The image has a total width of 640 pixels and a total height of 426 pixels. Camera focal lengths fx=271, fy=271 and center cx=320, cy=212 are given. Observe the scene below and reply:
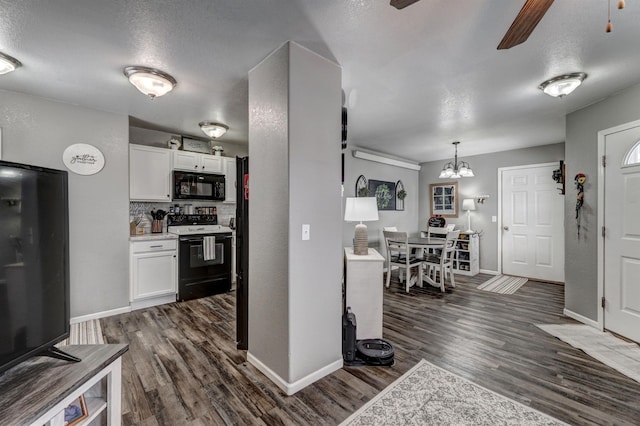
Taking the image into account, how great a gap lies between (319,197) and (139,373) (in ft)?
6.55

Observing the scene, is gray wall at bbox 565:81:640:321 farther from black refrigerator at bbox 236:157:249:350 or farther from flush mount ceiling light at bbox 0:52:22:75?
flush mount ceiling light at bbox 0:52:22:75

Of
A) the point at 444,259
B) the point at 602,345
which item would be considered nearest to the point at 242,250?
the point at 444,259

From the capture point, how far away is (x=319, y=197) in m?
2.11

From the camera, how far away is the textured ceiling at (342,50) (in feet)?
5.43

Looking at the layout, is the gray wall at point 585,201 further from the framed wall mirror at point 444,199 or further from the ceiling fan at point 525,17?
the framed wall mirror at point 444,199

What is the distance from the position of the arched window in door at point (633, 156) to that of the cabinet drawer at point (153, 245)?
210 inches

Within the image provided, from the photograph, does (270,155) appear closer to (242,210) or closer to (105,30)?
(242,210)

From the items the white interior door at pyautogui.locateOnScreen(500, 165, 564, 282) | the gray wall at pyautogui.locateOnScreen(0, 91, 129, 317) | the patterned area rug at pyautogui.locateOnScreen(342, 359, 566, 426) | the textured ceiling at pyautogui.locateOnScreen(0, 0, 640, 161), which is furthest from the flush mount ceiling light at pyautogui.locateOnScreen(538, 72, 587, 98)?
the gray wall at pyautogui.locateOnScreen(0, 91, 129, 317)

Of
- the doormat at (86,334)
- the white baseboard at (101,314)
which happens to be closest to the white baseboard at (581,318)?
the doormat at (86,334)

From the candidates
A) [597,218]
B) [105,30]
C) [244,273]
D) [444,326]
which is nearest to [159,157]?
[105,30]

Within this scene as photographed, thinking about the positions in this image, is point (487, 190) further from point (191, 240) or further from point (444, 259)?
point (191, 240)

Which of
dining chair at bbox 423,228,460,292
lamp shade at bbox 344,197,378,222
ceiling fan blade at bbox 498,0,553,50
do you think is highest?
ceiling fan blade at bbox 498,0,553,50

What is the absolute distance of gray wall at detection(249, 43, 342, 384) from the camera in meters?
1.93

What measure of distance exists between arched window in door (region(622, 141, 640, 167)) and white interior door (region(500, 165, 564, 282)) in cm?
231
